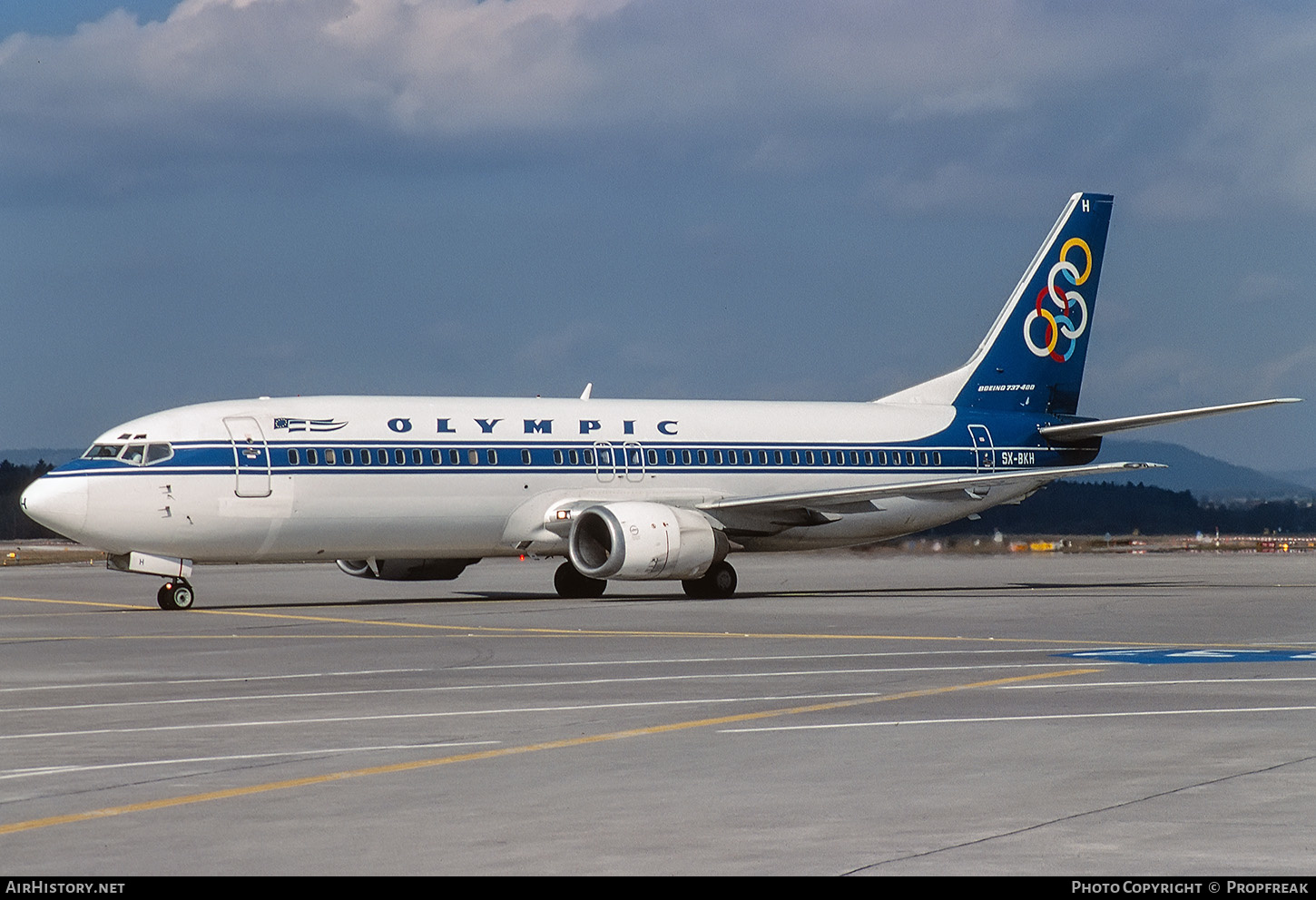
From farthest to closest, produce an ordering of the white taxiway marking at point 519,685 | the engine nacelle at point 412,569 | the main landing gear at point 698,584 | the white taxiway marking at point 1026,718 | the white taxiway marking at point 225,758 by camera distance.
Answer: the engine nacelle at point 412,569 → the main landing gear at point 698,584 → the white taxiway marking at point 519,685 → the white taxiway marking at point 1026,718 → the white taxiway marking at point 225,758

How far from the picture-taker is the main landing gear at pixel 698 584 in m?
37.3

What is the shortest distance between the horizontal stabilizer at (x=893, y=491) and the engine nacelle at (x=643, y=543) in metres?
1.19

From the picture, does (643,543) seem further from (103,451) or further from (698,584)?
(103,451)

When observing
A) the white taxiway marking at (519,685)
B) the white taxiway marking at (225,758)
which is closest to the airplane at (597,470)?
the white taxiway marking at (519,685)

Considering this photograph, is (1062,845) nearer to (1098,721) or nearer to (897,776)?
(897,776)

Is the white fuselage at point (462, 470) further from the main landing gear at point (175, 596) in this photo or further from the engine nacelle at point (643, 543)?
the engine nacelle at point (643, 543)

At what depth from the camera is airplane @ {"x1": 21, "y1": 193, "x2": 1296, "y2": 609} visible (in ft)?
108

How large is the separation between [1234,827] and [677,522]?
86.7 feet

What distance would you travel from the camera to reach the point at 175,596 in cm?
3312

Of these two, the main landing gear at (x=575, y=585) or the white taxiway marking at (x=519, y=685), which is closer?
the white taxiway marking at (x=519, y=685)

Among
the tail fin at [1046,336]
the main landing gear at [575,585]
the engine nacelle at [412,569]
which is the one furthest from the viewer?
the tail fin at [1046,336]

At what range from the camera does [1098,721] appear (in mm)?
14773

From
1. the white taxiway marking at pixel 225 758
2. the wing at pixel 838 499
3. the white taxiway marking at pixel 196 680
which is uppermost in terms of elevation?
the wing at pixel 838 499

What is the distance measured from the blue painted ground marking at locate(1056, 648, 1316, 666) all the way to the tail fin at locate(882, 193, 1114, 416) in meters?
23.0
